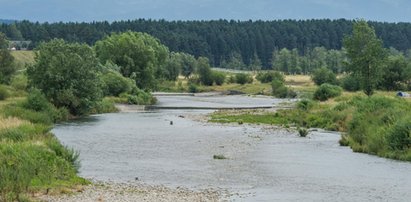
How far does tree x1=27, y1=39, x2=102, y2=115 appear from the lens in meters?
90.6

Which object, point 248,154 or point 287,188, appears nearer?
point 287,188

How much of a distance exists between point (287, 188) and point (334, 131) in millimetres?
39002

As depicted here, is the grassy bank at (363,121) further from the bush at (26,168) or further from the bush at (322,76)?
the bush at (322,76)

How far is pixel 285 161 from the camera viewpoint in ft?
159

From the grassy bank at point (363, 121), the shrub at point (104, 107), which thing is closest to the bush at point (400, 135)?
the grassy bank at point (363, 121)

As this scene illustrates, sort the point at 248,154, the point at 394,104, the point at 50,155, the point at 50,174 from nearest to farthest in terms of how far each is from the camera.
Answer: the point at 50,174
the point at 50,155
the point at 248,154
the point at 394,104

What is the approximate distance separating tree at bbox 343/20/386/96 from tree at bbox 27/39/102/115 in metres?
39.6

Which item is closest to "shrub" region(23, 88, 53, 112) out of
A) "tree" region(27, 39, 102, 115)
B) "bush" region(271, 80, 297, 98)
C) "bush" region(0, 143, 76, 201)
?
"tree" region(27, 39, 102, 115)

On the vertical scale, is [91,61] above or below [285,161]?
above

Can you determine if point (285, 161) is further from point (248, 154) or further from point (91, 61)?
point (91, 61)

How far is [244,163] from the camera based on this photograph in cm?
4728

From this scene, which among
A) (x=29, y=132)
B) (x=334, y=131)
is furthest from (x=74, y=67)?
(x=29, y=132)

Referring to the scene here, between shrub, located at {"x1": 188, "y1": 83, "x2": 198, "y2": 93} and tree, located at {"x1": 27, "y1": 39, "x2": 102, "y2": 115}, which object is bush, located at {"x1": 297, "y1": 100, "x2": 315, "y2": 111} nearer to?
tree, located at {"x1": 27, "y1": 39, "x2": 102, "y2": 115}

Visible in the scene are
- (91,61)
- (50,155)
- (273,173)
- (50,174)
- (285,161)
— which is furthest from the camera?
(91,61)
